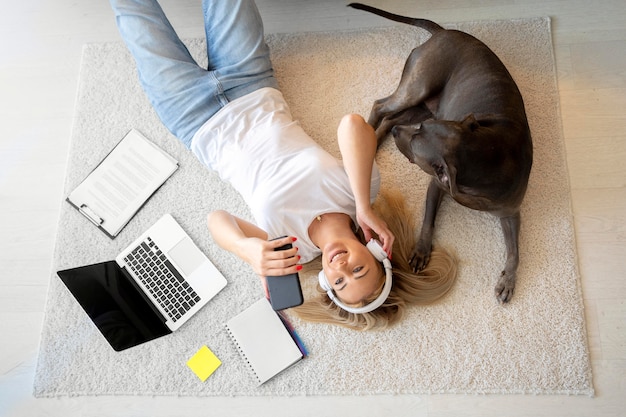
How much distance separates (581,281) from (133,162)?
1842mm

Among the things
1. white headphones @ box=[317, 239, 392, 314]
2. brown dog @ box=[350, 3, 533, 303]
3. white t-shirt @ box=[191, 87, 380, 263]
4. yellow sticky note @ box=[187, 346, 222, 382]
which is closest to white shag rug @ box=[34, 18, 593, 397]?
yellow sticky note @ box=[187, 346, 222, 382]

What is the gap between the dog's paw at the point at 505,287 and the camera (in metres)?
2.00

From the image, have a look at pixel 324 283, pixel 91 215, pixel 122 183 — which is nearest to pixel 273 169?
pixel 324 283

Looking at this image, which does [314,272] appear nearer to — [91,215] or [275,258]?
[275,258]

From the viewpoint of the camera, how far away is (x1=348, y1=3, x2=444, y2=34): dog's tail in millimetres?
2064

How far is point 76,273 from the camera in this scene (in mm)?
2115

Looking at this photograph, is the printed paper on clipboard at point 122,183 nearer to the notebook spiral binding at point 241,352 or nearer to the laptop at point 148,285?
the laptop at point 148,285

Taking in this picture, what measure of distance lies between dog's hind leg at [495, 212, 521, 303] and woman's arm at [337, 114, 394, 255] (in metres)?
0.51

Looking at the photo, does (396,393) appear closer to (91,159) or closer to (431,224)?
(431,224)

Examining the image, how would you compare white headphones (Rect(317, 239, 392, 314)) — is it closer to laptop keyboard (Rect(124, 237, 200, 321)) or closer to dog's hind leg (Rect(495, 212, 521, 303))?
dog's hind leg (Rect(495, 212, 521, 303))

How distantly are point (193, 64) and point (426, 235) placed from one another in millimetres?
1096

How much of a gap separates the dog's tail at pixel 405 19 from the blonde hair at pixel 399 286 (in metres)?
0.66

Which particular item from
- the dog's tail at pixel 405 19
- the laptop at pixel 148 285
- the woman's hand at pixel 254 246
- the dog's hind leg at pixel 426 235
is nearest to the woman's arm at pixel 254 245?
the woman's hand at pixel 254 246

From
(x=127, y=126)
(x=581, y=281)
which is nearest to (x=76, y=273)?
(x=127, y=126)
